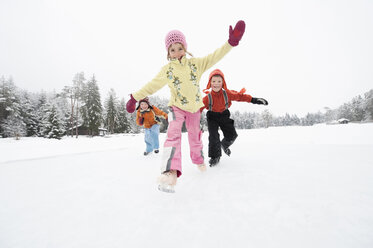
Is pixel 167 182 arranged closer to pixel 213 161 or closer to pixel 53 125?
pixel 213 161

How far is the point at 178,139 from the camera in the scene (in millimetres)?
2170

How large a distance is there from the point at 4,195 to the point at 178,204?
6.22ft

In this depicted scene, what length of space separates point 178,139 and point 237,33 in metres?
1.59

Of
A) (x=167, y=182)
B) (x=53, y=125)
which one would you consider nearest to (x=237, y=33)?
(x=167, y=182)

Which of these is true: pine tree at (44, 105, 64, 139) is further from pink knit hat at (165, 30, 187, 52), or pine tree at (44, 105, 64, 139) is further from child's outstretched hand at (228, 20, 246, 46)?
child's outstretched hand at (228, 20, 246, 46)

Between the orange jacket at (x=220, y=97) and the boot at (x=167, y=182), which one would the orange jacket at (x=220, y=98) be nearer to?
the orange jacket at (x=220, y=97)

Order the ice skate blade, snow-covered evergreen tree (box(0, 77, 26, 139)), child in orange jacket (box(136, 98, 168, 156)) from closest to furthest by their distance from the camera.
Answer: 1. the ice skate blade
2. child in orange jacket (box(136, 98, 168, 156))
3. snow-covered evergreen tree (box(0, 77, 26, 139))

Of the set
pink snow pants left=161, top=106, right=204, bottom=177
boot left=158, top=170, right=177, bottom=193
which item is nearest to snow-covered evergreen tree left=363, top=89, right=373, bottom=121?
pink snow pants left=161, top=106, right=204, bottom=177

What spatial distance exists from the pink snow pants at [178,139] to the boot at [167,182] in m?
0.08

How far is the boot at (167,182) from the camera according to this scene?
1631mm

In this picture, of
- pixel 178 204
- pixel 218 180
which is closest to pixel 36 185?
pixel 178 204

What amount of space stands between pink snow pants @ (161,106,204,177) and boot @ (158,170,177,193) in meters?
0.08

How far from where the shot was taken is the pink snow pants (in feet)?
6.28

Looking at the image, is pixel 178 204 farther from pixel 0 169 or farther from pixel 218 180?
pixel 0 169
